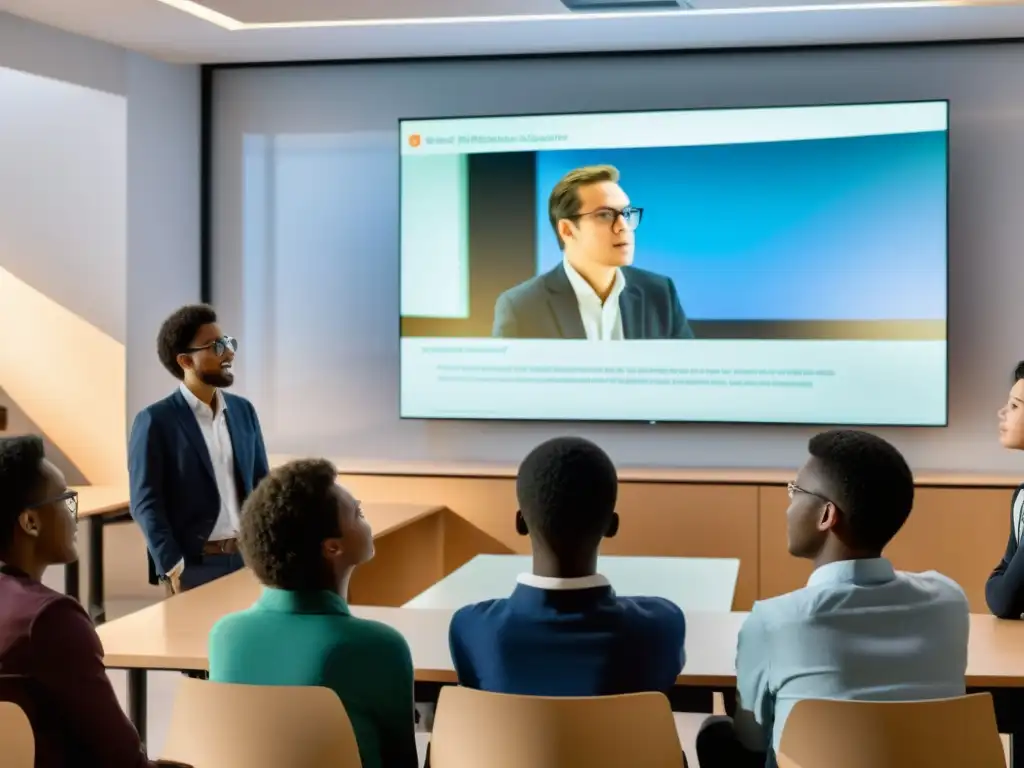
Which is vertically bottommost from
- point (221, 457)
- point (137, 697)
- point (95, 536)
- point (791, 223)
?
point (137, 697)

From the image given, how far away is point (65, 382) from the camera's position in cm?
602

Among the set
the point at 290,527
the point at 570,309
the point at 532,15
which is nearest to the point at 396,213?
the point at 570,309

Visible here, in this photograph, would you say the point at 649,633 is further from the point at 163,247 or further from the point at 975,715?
the point at 163,247

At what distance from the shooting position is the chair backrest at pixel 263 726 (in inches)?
74.7

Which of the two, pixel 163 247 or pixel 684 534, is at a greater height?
pixel 163 247

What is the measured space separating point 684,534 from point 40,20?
3.57 meters

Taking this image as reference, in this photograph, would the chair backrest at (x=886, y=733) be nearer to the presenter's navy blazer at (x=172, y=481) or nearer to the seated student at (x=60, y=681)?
the seated student at (x=60, y=681)

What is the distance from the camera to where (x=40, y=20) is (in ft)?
17.6

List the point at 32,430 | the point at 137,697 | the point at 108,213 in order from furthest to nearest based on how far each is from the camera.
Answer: the point at 32,430 → the point at 108,213 → the point at 137,697

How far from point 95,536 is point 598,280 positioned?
2.51 m

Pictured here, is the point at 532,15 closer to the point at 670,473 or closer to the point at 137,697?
the point at 670,473

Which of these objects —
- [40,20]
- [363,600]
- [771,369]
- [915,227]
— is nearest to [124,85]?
[40,20]

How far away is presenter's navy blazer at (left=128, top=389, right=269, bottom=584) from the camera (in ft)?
12.1

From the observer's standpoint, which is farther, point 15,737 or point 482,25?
point 482,25
